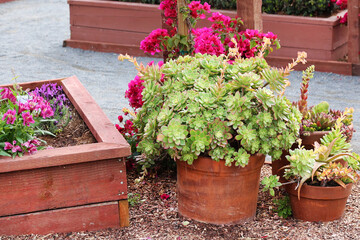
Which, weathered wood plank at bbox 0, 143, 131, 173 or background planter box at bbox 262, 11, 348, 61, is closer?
weathered wood plank at bbox 0, 143, 131, 173

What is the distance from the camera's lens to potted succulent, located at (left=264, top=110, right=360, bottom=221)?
2.59 m

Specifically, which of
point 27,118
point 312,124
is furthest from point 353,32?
point 27,118

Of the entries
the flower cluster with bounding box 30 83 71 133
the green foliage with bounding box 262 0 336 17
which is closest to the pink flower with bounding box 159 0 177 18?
the flower cluster with bounding box 30 83 71 133

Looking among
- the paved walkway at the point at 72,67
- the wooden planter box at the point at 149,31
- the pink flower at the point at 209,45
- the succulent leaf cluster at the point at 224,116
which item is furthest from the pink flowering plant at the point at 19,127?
the wooden planter box at the point at 149,31

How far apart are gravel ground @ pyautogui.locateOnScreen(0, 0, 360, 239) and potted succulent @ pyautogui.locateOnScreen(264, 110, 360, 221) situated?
3.1 inches

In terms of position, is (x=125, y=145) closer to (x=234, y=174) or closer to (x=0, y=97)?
(x=234, y=174)

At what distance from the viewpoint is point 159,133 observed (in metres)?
2.55

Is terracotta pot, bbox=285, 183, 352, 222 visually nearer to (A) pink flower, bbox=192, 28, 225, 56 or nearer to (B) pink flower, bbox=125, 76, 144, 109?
(A) pink flower, bbox=192, 28, 225, 56

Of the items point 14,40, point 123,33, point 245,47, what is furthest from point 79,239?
point 14,40

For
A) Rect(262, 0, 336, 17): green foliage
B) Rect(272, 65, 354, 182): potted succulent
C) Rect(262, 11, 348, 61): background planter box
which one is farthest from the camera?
Rect(262, 0, 336, 17): green foliage

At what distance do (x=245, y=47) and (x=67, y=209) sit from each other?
1.33 meters

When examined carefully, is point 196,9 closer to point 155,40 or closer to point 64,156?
point 155,40

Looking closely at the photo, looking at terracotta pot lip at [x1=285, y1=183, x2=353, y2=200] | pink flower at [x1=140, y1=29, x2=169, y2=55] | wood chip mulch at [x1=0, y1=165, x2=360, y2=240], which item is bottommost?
wood chip mulch at [x1=0, y1=165, x2=360, y2=240]

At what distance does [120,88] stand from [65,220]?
3245 mm
